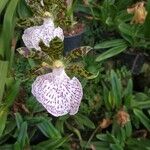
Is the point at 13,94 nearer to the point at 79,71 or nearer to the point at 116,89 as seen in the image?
the point at 79,71

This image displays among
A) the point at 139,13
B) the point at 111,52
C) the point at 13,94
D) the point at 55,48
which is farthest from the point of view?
the point at 111,52

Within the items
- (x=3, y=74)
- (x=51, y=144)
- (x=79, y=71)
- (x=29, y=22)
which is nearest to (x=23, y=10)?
(x=29, y=22)

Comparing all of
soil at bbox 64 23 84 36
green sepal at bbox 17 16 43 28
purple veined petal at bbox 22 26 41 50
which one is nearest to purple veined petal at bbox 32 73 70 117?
purple veined petal at bbox 22 26 41 50

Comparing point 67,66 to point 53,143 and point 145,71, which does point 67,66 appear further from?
point 145,71

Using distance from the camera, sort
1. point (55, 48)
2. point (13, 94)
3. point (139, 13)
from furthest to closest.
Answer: point (139, 13), point (13, 94), point (55, 48)

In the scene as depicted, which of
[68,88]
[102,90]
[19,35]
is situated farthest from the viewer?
[19,35]

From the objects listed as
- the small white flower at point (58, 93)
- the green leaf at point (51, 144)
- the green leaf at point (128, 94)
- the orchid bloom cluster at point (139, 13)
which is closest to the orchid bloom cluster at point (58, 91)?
the small white flower at point (58, 93)

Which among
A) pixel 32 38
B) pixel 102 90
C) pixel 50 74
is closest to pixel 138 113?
pixel 102 90
